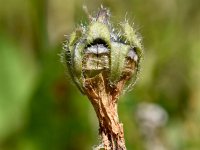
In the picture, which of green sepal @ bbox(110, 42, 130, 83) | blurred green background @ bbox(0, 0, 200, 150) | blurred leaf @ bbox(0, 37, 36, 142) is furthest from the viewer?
blurred leaf @ bbox(0, 37, 36, 142)

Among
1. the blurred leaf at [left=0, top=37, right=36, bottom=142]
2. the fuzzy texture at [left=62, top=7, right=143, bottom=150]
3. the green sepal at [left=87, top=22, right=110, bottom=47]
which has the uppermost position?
the green sepal at [left=87, top=22, right=110, bottom=47]

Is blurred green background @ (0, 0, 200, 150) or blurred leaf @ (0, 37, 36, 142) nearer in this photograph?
blurred green background @ (0, 0, 200, 150)

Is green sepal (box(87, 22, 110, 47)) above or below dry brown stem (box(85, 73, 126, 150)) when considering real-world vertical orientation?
above

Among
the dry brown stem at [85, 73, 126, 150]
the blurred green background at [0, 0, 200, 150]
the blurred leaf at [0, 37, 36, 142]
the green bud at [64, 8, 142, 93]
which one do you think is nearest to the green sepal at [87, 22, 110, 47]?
the green bud at [64, 8, 142, 93]

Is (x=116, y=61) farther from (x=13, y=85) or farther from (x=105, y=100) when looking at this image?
(x=13, y=85)

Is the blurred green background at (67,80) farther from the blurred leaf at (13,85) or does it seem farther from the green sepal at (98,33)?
the green sepal at (98,33)

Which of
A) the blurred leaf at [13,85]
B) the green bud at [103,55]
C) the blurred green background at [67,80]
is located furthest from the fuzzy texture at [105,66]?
the blurred leaf at [13,85]

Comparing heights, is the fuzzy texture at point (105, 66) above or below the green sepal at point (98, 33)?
below

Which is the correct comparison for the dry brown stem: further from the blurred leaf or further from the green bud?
the blurred leaf
